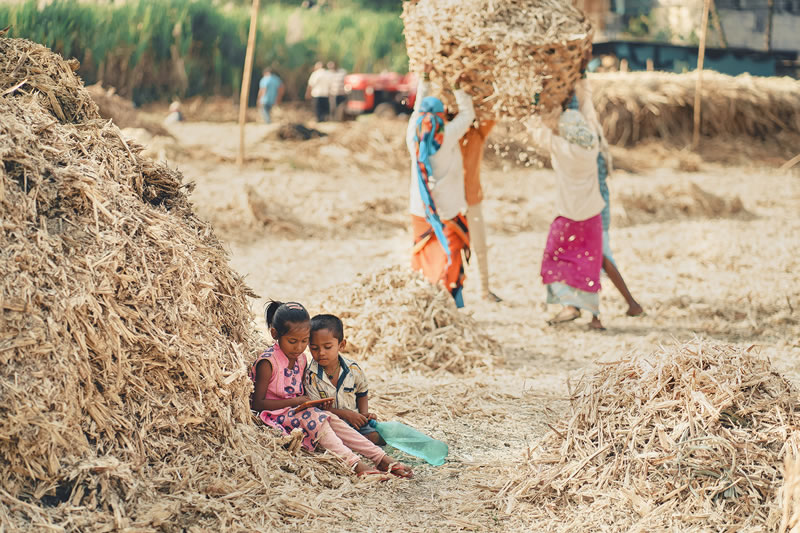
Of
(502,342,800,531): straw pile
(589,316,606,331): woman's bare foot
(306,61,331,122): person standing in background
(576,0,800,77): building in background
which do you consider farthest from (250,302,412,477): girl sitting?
(576,0,800,77): building in background

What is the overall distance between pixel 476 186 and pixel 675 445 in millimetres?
4315

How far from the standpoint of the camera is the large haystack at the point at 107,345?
9.53 ft

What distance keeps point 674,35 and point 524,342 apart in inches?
822

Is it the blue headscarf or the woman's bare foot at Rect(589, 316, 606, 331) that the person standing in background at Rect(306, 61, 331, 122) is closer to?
the blue headscarf

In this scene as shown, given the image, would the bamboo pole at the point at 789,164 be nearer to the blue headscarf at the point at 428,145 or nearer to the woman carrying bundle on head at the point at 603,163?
the woman carrying bundle on head at the point at 603,163

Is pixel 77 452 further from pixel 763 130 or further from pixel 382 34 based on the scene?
pixel 382 34

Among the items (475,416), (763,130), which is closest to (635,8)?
(763,130)

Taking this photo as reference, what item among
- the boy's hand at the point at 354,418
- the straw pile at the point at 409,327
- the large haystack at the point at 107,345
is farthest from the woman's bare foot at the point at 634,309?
the large haystack at the point at 107,345

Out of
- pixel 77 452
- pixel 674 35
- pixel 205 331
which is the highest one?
pixel 674 35

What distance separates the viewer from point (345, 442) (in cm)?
398

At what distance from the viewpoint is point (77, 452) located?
3.01 metres

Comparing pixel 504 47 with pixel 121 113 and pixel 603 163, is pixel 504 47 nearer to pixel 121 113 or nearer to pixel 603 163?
pixel 603 163

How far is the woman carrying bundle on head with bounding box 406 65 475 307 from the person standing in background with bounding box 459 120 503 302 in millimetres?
284

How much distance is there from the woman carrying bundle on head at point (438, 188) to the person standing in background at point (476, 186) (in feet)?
0.93
